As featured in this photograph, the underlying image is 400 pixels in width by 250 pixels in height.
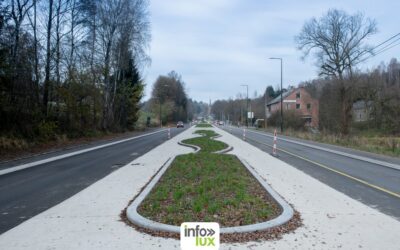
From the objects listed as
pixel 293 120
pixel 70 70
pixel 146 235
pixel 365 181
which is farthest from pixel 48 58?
pixel 293 120

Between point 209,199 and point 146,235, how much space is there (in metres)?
2.12

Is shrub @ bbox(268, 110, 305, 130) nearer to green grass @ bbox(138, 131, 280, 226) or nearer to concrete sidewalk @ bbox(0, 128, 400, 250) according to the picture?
green grass @ bbox(138, 131, 280, 226)

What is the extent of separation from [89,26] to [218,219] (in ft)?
103

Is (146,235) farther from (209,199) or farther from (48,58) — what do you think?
(48,58)

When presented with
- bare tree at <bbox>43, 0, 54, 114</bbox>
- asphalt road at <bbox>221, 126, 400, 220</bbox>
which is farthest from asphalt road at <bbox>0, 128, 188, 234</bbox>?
bare tree at <bbox>43, 0, 54, 114</bbox>

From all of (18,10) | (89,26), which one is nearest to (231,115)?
(89,26)

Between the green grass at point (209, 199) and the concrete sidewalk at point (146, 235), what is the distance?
0.62 metres

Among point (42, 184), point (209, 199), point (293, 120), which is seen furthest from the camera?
point (293, 120)

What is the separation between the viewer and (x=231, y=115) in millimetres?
144875

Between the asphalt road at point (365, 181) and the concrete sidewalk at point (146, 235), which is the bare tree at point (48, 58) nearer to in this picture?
the asphalt road at point (365, 181)

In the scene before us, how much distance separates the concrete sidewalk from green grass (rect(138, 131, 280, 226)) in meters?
0.62

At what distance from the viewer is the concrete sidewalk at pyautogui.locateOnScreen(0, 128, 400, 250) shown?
17.6 ft

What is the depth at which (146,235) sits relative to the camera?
580cm

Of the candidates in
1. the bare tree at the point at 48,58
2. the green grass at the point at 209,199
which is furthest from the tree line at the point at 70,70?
the green grass at the point at 209,199
